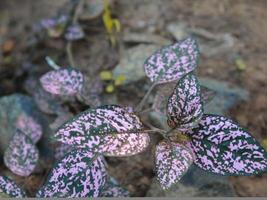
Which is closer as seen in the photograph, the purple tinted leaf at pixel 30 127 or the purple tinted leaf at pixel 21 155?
the purple tinted leaf at pixel 21 155

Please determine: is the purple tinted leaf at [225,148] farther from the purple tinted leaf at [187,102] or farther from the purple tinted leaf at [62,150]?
the purple tinted leaf at [62,150]

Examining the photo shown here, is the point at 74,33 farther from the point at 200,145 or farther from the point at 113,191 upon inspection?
the point at 200,145

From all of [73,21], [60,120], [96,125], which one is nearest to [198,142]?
[96,125]

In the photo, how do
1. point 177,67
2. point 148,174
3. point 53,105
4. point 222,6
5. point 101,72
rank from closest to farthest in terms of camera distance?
point 177,67
point 148,174
point 53,105
point 101,72
point 222,6

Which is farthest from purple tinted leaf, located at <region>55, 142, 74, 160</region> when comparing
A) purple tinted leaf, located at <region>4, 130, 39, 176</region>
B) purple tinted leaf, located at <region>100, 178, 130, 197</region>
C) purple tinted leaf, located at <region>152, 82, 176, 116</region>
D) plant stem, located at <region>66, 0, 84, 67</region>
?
plant stem, located at <region>66, 0, 84, 67</region>

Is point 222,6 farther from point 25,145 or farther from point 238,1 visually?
point 25,145

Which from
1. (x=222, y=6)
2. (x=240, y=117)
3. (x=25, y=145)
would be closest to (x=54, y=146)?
(x=25, y=145)

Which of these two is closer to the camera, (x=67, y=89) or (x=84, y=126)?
(x=84, y=126)

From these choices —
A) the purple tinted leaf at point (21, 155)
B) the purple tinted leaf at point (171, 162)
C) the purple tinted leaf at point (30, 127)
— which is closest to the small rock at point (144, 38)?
the purple tinted leaf at point (30, 127)

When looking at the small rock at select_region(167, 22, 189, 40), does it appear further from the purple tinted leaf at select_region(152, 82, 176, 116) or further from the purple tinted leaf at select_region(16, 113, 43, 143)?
the purple tinted leaf at select_region(16, 113, 43, 143)
